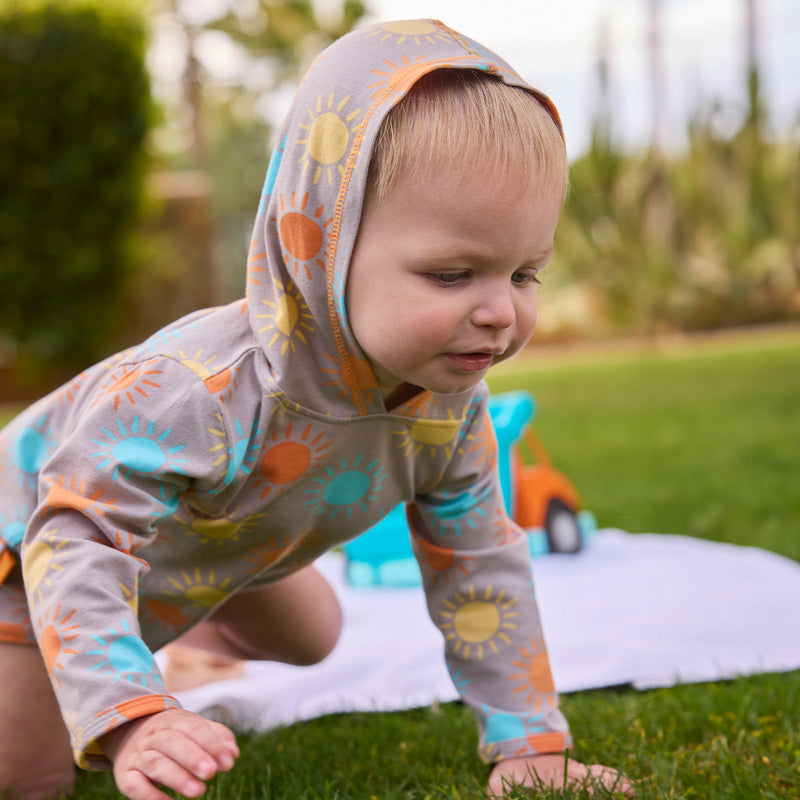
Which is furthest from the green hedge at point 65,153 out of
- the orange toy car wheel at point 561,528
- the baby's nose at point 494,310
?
the baby's nose at point 494,310

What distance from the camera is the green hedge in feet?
23.5

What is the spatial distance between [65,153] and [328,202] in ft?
20.8

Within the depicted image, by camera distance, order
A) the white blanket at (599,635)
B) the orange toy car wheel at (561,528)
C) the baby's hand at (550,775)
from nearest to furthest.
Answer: the baby's hand at (550,775)
the white blanket at (599,635)
the orange toy car wheel at (561,528)

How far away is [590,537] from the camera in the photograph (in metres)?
3.74

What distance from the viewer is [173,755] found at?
1.23 m

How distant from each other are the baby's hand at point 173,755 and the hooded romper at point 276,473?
41mm

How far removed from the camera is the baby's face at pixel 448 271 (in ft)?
4.66

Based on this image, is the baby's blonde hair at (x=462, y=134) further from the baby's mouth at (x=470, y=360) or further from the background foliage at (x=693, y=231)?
the background foliage at (x=693, y=231)

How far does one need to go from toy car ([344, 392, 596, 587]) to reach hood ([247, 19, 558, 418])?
1.80 metres

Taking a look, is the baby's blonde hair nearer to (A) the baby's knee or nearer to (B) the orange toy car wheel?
(A) the baby's knee

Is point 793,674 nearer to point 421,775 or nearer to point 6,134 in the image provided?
point 421,775

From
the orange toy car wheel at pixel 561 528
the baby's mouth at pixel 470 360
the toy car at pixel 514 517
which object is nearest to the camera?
the baby's mouth at pixel 470 360

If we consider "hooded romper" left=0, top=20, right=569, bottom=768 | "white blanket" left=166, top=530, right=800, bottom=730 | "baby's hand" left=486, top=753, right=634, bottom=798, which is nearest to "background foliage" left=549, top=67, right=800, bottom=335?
"white blanket" left=166, top=530, right=800, bottom=730

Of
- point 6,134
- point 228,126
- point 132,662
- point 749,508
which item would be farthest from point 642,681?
point 228,126
